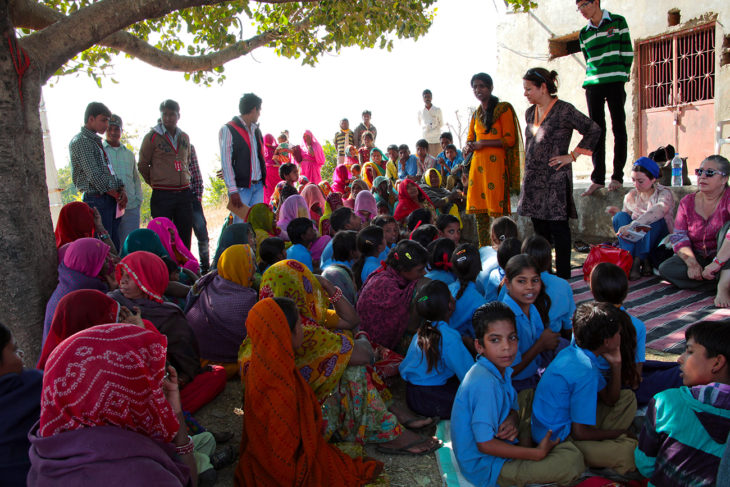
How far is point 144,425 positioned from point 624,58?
5790 millimetres

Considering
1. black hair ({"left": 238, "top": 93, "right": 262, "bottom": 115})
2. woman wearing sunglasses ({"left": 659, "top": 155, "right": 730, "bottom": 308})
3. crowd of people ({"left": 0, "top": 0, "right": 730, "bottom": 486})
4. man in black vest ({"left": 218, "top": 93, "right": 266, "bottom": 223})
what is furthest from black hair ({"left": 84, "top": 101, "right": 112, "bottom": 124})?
woman wearing sunglasses ({"left": 659, "top": 155, "right": 730, "bottom": 308})

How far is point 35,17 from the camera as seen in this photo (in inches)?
141

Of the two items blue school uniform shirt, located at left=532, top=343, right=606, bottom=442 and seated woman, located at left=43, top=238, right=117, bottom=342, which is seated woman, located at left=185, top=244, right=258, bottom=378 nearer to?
seated woman, located at left=43, top=238, right=117, bottom=342

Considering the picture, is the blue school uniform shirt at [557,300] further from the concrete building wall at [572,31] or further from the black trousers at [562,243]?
the concrete building wall at [572,31]

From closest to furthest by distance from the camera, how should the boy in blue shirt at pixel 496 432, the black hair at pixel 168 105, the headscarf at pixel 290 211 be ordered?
the boy in blue shirt at pixel 496 432
the black hair at pixel 168 105
the headscarf at pixel 290 211

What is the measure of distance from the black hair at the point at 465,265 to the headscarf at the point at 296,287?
949 millimetres

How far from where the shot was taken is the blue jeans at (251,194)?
20.4 feet

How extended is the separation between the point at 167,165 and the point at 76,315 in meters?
3.67

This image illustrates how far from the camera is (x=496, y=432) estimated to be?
2.32 m

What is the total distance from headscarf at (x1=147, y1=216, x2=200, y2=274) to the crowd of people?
0.9 inches

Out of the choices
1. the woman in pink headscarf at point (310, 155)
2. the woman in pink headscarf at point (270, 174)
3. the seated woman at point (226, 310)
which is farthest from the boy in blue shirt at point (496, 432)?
the woman in pink headscarf at point (310, 155)

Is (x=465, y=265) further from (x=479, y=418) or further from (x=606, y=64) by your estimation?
(x=606, y=64)

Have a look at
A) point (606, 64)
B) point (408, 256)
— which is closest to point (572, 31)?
point (606, 64)

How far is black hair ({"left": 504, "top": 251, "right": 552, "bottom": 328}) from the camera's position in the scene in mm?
2992
